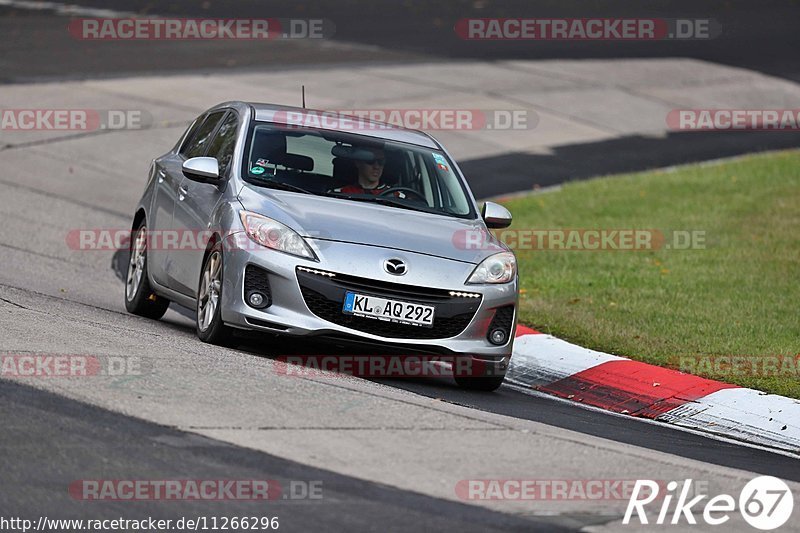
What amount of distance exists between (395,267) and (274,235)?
0.76m

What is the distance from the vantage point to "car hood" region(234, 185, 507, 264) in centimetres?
879

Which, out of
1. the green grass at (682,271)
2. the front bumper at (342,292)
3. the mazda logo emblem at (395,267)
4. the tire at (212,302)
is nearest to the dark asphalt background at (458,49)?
the green grass at (682,271)

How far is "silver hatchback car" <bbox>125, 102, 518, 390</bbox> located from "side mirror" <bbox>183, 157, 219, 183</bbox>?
0.01m

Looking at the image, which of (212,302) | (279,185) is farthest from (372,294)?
(279,185)

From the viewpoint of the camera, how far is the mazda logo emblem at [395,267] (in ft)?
28.3

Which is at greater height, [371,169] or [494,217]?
[371,169]

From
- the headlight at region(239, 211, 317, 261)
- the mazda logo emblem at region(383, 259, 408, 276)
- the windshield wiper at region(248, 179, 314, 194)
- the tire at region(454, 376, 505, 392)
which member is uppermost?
the windshield wiper at region(248, 179, 314, 194)

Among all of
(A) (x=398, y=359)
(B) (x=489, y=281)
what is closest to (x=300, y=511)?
(B) (x=489, y=281)

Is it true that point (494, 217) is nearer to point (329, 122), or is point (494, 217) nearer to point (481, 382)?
point (481, 382)

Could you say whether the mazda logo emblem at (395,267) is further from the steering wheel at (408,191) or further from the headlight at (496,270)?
the steering wheel at (408,191)

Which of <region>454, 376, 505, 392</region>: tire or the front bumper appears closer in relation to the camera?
the front bumper

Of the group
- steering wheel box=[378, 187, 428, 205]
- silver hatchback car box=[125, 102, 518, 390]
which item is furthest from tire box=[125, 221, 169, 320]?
steering wheel box=[378, 187, 428, 205]

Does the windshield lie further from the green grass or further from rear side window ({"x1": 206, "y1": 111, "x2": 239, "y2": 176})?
the green grass

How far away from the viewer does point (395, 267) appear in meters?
8.64
